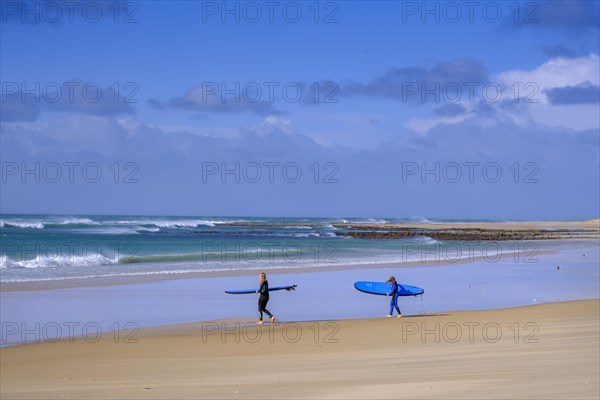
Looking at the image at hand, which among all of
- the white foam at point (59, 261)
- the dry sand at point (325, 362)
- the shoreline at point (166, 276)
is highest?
the white foam at point (59, 261)

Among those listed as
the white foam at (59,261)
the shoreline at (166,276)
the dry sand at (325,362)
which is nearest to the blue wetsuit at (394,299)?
the dry sand at (325,362)

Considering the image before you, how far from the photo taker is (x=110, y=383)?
1106cm

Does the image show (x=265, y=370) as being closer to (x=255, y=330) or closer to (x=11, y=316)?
(x=255, y=330)

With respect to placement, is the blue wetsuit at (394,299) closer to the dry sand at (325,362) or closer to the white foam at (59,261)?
the dry sand at (325,362)

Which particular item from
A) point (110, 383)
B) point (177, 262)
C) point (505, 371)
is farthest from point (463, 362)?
point (177, 262)

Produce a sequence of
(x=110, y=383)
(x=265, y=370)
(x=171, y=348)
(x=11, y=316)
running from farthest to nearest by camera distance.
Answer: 1. (x=11, y=316)
2. (x=171, y=348)
3. (x=265, y=370)
4. (x=110, y=383)

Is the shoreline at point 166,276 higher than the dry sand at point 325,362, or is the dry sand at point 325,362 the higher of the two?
the shoreline at point 166,276

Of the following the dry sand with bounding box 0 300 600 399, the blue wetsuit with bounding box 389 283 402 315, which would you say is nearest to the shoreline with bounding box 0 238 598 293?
the dry sand with bounding box 0 300 600 399

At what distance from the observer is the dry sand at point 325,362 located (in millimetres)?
10445

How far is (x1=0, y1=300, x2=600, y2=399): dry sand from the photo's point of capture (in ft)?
34.3

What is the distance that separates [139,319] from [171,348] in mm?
3917

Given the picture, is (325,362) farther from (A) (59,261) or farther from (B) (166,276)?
(A) (59,261)

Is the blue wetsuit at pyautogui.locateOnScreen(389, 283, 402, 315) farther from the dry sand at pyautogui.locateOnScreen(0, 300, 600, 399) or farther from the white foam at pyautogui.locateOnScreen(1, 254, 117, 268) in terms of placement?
the white foam at pyautogui.locateOnScreen(1, 254, 117, 268)

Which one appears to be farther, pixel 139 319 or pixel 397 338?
pixel 139 319
